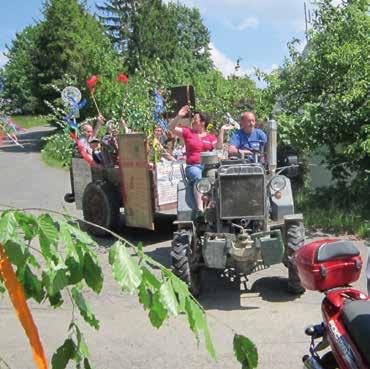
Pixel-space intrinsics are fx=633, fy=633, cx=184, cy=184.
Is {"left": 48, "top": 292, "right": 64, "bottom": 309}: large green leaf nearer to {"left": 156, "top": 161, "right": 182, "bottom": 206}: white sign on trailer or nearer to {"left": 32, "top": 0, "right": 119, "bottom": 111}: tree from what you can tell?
{"left": 156, "top": 161, "right": 182, "bottom": 206}: white sign on trailer

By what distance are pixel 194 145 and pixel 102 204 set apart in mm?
2113

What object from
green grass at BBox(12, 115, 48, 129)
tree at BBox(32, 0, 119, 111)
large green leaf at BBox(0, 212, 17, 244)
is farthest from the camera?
tree at BBox(32, 0, 119, 111)

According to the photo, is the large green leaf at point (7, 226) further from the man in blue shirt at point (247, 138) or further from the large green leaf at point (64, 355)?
the man in blue shirt at point (247, 138)

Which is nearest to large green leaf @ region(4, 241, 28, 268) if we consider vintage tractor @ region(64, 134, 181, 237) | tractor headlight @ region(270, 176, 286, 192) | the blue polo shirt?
tractor headlight @ region(270, 176, 286, 192)

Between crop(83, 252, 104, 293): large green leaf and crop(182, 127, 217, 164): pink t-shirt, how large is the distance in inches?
256

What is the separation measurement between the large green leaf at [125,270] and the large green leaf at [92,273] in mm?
91

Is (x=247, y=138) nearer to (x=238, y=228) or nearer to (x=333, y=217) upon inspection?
(x=238, y=228)

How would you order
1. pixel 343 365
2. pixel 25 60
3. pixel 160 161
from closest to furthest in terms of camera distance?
pixel 343 365 < pixel 160 161 < pixel 25 60

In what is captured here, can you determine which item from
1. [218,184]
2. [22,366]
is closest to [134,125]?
[218,184]

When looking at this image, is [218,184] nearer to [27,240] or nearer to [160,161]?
[160,161]

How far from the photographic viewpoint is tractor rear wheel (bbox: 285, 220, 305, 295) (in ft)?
21.0

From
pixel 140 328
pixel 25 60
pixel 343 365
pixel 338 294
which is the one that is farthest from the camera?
pixel 25 60

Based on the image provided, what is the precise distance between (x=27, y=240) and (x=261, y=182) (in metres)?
5.00

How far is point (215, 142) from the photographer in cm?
845
